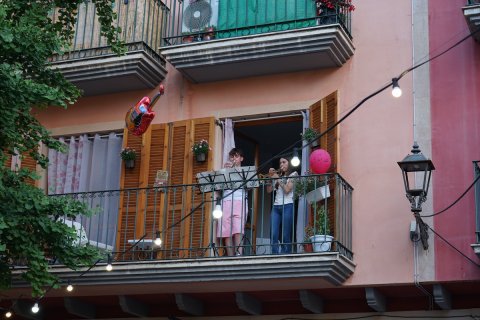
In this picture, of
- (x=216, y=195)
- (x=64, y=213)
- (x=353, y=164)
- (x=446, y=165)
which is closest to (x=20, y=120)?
(x=64, y=213)

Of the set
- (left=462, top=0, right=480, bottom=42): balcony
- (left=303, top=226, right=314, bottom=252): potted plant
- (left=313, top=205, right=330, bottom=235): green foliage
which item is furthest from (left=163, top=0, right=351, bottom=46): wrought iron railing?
(left=303, top=226, right=314, bottom=252): potted plant

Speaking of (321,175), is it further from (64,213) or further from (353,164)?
(64,213)

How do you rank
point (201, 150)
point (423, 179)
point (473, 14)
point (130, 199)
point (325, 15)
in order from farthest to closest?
point (130, 199) → point (201, 150) → point (325, 15) → point (473, 14) → point (423, 179)

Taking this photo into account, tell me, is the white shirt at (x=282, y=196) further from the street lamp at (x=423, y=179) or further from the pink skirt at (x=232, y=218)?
the street lamp at (x=423, y=179)

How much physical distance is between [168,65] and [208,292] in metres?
4.28

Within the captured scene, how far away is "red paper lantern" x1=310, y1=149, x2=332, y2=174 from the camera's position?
15.9m

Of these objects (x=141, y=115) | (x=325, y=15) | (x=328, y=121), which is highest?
(x=325, y=15)

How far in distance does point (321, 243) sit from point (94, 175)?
4935 mm

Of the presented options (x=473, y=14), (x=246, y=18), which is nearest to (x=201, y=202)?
(x=246, y=18)

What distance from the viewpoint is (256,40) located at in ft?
54.9

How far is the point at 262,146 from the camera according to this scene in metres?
19.1

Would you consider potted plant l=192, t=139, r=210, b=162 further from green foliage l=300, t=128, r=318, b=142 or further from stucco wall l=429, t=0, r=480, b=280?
stucco wall l=429, t=0, r=480, b=280

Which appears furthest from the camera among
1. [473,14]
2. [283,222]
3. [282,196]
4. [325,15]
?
[325,15]

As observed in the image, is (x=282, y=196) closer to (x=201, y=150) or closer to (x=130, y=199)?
(x=201, y=150)
